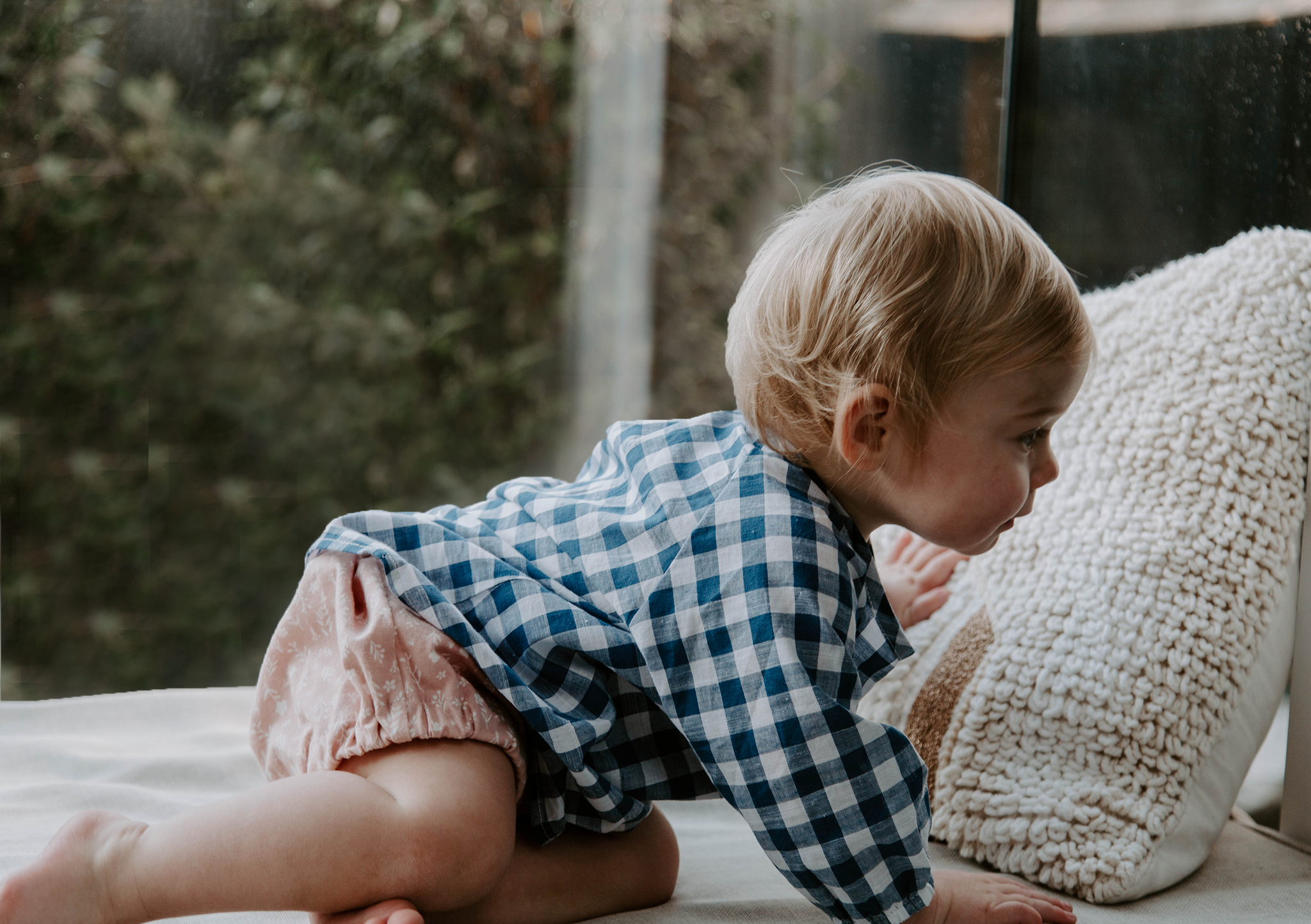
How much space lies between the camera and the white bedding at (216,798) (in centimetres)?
74

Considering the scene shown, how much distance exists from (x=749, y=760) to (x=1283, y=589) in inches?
17.5

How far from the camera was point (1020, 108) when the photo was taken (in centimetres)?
147

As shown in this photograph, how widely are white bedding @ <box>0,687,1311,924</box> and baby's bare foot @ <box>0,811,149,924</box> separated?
10 centimetres

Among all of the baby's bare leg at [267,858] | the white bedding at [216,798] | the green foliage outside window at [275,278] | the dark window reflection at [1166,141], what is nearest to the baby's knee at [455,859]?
the baby's bare leg at [267,858]

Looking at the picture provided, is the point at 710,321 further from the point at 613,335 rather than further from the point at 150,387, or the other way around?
the point at 150,387

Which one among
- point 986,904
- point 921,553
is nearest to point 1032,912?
point 986,904

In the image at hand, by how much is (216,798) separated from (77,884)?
305 millimetres

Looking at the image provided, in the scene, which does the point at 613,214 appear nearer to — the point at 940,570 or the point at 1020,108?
the point at 1020,108

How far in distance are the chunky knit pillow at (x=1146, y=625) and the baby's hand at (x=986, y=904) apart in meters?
0.05

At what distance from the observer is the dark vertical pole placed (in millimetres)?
1445

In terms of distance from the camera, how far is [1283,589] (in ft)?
2.65

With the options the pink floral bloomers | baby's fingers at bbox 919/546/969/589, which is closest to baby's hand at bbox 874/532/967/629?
baby's fingers at bbox 919/546/969/589

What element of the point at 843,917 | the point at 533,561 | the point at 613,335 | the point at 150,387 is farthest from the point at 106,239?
the point at 843,917

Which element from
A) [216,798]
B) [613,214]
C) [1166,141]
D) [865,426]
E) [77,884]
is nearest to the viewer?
[77,884]
